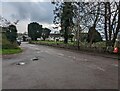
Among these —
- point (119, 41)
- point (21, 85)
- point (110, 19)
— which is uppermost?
point (110, 19)

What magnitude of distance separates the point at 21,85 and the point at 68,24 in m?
39.3

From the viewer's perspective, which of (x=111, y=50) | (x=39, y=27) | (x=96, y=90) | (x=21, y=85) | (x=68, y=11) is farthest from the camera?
(x=39, y=27)

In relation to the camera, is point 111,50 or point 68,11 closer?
point 111,50

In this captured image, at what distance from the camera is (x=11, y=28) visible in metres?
44.9

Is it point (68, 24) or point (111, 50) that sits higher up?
point (68, 24)

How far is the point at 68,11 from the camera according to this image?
35.4 metres

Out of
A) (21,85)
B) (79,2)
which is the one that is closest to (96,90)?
(21,85)

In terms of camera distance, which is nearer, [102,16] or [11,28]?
[102,16]

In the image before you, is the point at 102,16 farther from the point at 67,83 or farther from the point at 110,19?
the point at 67,83

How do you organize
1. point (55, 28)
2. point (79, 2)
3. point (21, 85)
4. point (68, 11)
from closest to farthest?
1. point (21, 85)
2. point (79, 2)
3. point (68, 11)
4. point (55, 28)

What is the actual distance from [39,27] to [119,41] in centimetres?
8412

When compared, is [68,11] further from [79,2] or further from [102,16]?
[102,16]

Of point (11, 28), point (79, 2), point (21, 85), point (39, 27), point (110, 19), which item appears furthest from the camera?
point (39, 27)

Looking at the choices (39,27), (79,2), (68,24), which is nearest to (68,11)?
(79,2)
